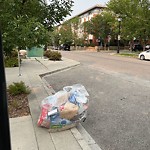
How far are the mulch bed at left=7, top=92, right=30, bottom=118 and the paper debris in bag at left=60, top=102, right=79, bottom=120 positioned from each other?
1.43m

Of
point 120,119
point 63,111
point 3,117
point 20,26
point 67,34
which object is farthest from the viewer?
point 67,34

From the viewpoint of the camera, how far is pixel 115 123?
5539 millimetres

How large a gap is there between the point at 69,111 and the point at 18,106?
2175 millimetres

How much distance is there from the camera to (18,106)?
6.49 m

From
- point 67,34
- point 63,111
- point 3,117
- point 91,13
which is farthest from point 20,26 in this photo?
point 91,13

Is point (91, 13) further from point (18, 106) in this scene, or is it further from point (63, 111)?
point (63, 111)

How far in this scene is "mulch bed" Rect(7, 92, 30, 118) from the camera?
19.5ft

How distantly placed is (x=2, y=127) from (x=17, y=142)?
114 inches

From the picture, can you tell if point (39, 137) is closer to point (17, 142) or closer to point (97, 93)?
point (17, 142)

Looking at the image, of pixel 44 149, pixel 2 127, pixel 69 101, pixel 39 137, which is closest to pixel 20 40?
pixel 69 101

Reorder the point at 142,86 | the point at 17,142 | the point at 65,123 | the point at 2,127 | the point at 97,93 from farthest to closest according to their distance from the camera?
the point at 142,86, the point at 97,93, the point at 65,123, the point at 17,142, the point at 2,127

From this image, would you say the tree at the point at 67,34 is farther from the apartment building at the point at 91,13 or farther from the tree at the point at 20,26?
the tree at the point at 20,26

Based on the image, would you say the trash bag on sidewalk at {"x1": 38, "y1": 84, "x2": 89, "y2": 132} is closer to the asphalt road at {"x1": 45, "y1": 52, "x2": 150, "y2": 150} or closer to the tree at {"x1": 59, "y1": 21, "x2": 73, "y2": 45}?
the asphalt road at {"x1": 45, "y1": 52, "x2": 150, "y2": 150}

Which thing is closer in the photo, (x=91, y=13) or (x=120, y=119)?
(x=120, y=119)
